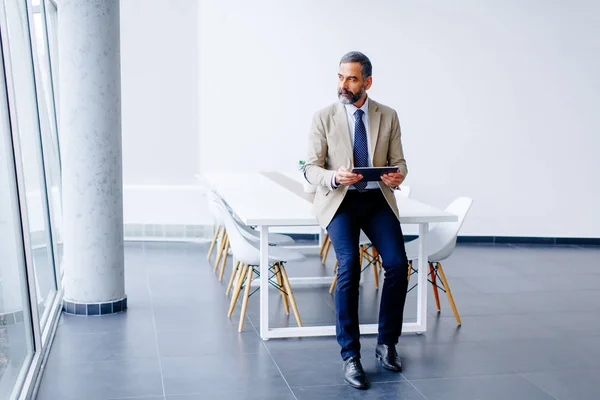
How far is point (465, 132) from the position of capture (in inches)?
350

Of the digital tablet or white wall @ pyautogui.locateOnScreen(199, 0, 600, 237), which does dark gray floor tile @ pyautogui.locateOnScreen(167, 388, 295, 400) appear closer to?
the digital tablet

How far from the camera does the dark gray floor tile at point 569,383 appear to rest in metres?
4.12

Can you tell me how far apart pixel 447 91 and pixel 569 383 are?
5.08 meters

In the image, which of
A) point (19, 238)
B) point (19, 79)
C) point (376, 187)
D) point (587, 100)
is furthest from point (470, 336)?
point (587, 100)

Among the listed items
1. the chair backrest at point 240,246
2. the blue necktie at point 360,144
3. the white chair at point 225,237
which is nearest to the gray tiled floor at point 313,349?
the white chair at point 225,237

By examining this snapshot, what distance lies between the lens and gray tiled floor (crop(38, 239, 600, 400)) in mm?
4133

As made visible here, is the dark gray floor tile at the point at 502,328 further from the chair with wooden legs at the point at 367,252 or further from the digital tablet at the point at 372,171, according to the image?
the digital tablet at the point at 372,171

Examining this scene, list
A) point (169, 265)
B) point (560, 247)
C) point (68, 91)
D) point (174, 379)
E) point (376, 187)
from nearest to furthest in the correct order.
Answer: point (174, 379) < point (376, 187) < point (68, 91) < point (169, 265) < point (560, 247)

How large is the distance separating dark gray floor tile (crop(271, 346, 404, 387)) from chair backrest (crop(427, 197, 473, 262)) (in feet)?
3.08

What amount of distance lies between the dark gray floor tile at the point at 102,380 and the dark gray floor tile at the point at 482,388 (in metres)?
1.42

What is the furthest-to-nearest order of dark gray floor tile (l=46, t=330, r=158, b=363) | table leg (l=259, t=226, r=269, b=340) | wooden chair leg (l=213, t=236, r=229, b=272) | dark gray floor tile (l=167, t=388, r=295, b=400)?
wooden chair leg (l=213, t=236, r=229, b=272), table leg (l=259, t=226, r=269, b=340), dark gray floor tile (l=46, t=330, r=158, b=363), dark gray floor tile (l=167, t=388, r=295, b=400)

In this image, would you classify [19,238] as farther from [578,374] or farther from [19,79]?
[578,374]

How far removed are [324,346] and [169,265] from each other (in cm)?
283

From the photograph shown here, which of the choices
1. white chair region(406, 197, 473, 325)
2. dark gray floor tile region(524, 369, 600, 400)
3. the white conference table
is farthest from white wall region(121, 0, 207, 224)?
dark gray floor tile region(524, 369, 600, 400)
